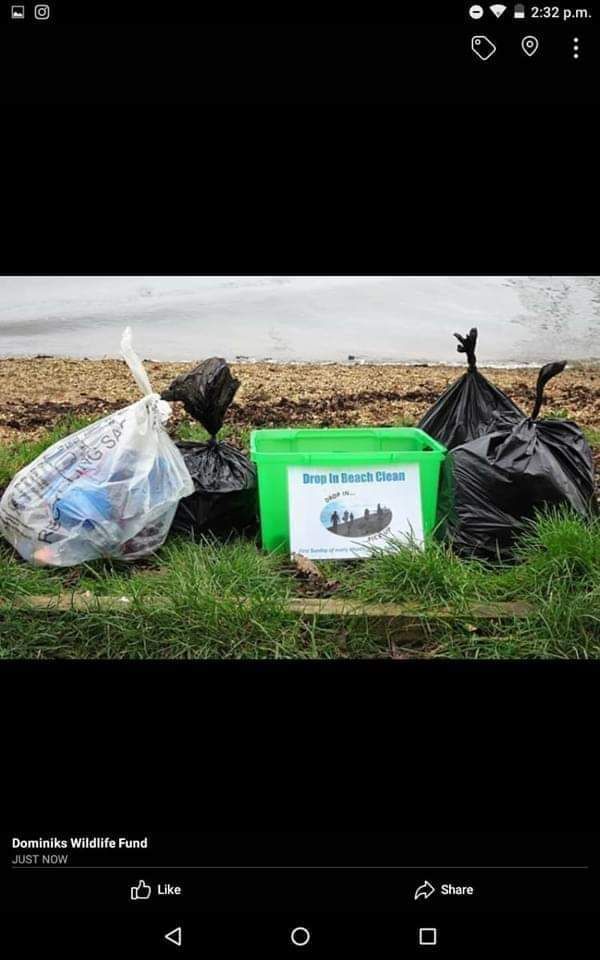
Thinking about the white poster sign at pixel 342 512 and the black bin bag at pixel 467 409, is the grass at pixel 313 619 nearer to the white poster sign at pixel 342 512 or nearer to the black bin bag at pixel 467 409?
the white poster sign at pixel 342 512

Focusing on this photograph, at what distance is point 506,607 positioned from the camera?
257 cm

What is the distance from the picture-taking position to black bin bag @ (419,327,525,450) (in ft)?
10.9

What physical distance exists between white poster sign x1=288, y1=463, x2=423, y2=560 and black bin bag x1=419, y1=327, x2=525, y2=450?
0.53 metres

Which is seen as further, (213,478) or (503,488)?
(213,478)

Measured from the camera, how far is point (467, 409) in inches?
131

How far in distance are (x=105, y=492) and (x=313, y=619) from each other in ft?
2.75

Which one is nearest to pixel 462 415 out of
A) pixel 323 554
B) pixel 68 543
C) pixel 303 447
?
pixel 303 447

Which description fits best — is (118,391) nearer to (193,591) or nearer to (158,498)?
(158,498)

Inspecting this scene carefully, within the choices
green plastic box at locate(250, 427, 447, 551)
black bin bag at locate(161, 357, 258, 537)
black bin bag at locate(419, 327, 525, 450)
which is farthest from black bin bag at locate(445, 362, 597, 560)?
black bin bag at locate(161, 357, 258, 537)

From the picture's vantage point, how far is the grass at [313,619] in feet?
8.02

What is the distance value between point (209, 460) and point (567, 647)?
1354mm

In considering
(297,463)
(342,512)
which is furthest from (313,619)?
(297,463)
